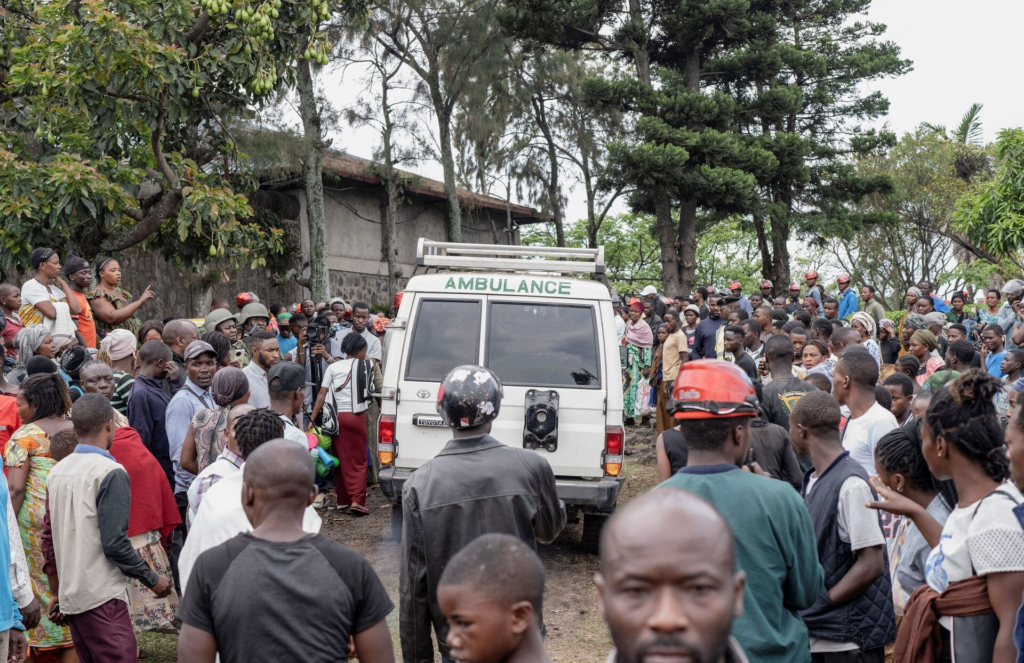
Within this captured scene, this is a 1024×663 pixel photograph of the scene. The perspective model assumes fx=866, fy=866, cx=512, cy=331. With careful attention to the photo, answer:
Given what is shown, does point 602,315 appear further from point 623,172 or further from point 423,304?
point 623,172

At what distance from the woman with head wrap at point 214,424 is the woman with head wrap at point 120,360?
107cm

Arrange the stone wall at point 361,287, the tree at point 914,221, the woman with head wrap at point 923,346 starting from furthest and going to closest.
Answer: the tree at point 914,221 → the stone wall at point 361,287 → the woman with head wrap at point 923,346

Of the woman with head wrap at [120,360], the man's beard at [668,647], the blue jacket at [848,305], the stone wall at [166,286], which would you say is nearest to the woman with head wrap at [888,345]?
the blue jacket at [848,305]

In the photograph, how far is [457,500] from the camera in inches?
136

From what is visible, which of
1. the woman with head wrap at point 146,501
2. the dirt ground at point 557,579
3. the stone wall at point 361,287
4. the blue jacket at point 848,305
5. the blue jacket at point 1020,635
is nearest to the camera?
the blue jacket at point 1020,635

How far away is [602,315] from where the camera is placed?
6.82 metres

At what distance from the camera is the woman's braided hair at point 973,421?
278 cm

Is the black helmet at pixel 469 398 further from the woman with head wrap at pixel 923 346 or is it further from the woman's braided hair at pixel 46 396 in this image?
the woman with head wrap at pixel 923 346

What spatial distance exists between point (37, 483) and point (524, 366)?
3463 mm

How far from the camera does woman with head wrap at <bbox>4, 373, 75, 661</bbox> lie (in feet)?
→ 14.1

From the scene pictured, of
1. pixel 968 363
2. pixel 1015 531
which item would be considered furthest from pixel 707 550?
pixel 968 363

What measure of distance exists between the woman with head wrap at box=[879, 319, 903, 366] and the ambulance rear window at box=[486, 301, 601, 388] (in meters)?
5.29

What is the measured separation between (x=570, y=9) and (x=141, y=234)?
11998mm

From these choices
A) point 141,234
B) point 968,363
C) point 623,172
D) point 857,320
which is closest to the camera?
point 968,363
